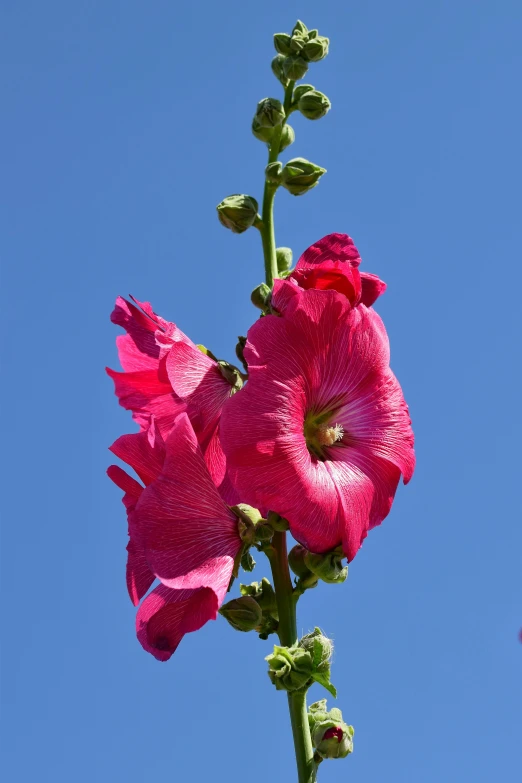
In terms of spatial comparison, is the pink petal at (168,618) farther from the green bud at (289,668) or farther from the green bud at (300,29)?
the green bud at (300,29)

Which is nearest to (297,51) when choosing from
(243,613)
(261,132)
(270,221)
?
(261,132)

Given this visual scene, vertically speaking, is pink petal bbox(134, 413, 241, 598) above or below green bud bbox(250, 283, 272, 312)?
below

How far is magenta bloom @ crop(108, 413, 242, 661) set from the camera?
2533 mm

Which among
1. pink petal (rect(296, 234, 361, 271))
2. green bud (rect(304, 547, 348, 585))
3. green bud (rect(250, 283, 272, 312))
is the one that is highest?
pink petal (rect(296, 234, 361, 271))

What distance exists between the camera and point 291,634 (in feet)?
9.00

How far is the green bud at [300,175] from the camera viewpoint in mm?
3162

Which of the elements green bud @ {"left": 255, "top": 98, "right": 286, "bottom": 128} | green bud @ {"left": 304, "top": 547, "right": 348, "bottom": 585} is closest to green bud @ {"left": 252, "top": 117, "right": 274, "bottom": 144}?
green bud @ {"left": 255, "top": 98, "right": 286, "bottom": 128}

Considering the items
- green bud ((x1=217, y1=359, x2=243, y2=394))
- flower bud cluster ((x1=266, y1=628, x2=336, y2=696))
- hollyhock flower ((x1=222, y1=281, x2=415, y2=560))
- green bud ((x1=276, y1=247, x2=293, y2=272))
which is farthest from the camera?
green bud ((x1=276, y1=247, x2=293, y2=272))

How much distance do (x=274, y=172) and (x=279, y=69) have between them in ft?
1.61

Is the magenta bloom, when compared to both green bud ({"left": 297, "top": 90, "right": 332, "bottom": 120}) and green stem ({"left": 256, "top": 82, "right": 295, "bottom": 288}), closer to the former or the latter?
green stem ({"left": 256, "top": 82, "right": 295, "bottom": 288})

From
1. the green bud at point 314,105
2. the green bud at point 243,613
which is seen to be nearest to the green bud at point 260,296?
the green bud at point 314,105

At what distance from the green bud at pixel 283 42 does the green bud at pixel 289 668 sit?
2187mm

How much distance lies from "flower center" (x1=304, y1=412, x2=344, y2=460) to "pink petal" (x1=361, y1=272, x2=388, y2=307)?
1.34ft

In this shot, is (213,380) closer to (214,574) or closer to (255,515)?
(255,515)
